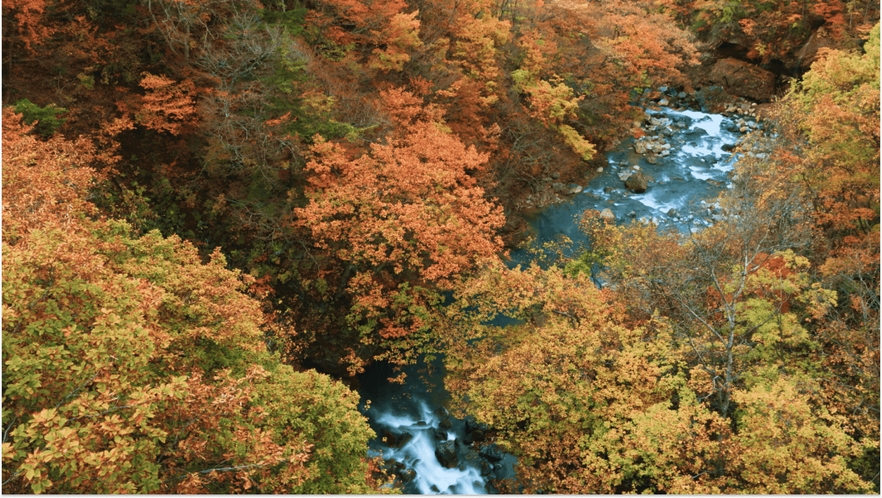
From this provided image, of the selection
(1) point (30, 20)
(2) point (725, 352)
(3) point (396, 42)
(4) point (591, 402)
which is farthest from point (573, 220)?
(1) point (30, 20)

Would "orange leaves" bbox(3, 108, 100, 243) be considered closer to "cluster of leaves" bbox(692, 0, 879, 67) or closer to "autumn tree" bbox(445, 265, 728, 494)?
"autumn tree" bbox(445, 265, 728, 494)

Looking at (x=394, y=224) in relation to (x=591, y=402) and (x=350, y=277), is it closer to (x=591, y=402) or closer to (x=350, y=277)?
(x=350, y=277)

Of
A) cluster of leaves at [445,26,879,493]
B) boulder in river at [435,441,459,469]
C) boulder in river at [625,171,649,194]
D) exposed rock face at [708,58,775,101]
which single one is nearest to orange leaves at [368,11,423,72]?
cluster of leaves at [445,26,879,493]

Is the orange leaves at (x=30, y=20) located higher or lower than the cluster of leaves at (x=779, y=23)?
lower

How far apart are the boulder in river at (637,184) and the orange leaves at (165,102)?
1000 inches

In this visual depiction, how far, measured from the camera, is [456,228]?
18.4 m

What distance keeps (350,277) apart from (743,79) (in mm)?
37092

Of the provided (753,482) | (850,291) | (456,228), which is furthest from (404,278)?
(850,291)

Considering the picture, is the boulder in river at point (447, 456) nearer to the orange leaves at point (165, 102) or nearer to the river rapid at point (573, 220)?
the river rapid at point (573, 220)

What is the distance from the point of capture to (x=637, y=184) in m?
32.6

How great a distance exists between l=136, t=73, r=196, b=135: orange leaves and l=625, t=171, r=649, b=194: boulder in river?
25.4m

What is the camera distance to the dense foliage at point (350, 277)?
880 cm

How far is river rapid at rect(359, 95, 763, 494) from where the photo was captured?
18.5 meters

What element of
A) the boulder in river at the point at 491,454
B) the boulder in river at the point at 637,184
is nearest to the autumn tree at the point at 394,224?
the boulder in river at the point at 491,454
